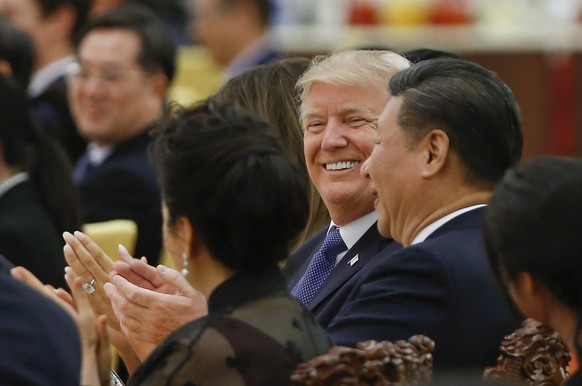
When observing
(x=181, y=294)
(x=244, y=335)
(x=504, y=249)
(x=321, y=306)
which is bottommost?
(x=321, y=306)

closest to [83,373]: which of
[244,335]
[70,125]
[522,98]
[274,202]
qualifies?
[244,335]

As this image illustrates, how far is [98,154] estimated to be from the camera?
6.07 m

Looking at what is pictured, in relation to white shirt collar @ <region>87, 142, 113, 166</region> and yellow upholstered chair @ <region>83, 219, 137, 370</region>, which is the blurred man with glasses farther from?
yellow upholstered chair @ <region>83, 219, 137, 370</region>

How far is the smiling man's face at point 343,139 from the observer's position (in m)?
3.22

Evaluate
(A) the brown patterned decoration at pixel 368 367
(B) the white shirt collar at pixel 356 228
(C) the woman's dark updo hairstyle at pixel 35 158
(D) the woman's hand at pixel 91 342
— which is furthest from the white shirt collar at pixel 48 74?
(A) the brown patterned decoration at pixel 368 367

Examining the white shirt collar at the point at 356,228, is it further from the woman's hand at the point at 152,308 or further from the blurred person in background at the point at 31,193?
the blurred person in background at the point at 31,193

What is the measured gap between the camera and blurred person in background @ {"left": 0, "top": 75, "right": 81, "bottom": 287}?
Result: 415 cm

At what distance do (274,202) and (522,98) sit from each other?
23.7 feet

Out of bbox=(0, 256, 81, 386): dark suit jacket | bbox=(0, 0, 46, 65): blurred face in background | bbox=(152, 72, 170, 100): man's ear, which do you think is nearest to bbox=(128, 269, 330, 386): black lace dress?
bbox=(0, 256, 81, 386): dark suit jacket

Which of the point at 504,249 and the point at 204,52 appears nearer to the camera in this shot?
the point at 504,249

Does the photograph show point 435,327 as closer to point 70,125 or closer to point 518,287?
point 518,287

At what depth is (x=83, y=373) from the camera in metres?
2.31

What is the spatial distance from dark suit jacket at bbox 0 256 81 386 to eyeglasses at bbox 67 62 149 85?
385 cm

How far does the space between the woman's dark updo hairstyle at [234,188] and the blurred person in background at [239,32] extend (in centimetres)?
617
